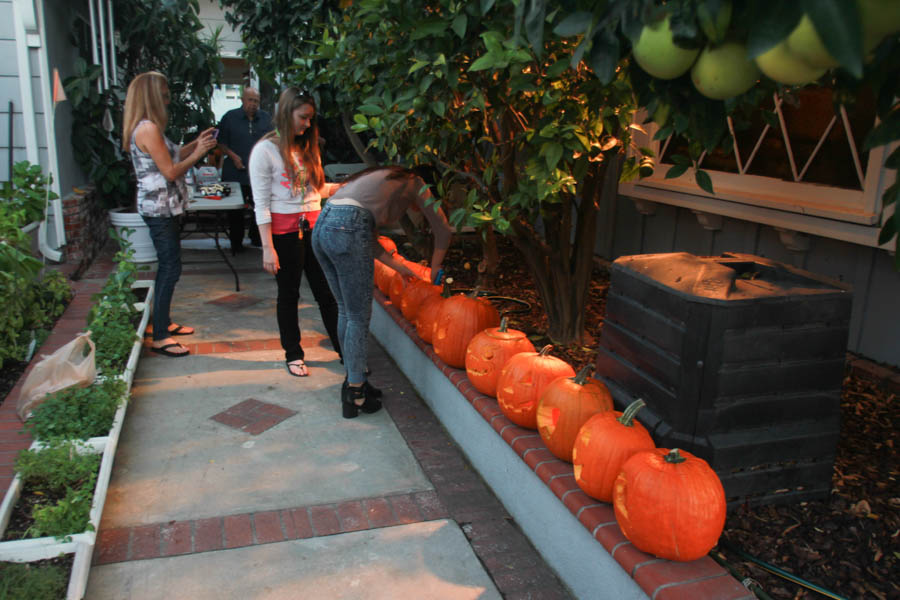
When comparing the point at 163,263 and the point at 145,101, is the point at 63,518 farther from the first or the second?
the point at 145,101

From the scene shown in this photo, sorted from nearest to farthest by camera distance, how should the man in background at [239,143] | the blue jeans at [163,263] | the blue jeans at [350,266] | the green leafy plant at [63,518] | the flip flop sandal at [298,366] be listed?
the green leafy plant at [63,518] → the blue jeans at [350,266] → the flip flop sandal at [298,366] → the blue jeans at [163,263] → the man in background at [239,143]

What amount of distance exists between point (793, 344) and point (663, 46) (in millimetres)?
2002

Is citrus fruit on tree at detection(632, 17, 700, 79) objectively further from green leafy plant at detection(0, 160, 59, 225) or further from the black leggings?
green leafy plant at detection(0, 160, 59, 225)

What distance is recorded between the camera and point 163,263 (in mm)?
4934

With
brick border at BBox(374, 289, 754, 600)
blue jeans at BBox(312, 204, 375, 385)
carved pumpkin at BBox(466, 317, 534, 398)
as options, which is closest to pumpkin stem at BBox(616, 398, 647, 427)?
brick border at BBox(374, 289, 754, 600)

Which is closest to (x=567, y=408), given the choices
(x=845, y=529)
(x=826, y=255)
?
(x=845, y=529)

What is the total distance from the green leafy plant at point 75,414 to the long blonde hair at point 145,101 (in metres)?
1.93

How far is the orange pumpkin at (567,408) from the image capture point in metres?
2.79

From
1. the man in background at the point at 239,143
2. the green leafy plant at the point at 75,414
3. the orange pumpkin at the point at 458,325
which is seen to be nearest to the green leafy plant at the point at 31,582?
the green leafy plant at the point at 75,414

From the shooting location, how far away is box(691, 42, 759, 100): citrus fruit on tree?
3.10ft

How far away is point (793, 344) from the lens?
8.54 feet

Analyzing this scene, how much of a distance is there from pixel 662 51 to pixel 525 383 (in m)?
2.25

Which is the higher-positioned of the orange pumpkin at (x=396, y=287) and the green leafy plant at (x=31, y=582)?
the orange pumpkin at (x=396, y=287)

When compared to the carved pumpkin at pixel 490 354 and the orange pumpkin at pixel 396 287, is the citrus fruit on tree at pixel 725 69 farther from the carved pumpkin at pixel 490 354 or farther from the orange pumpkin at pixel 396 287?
the orange pumpkin at pixel 396 287
